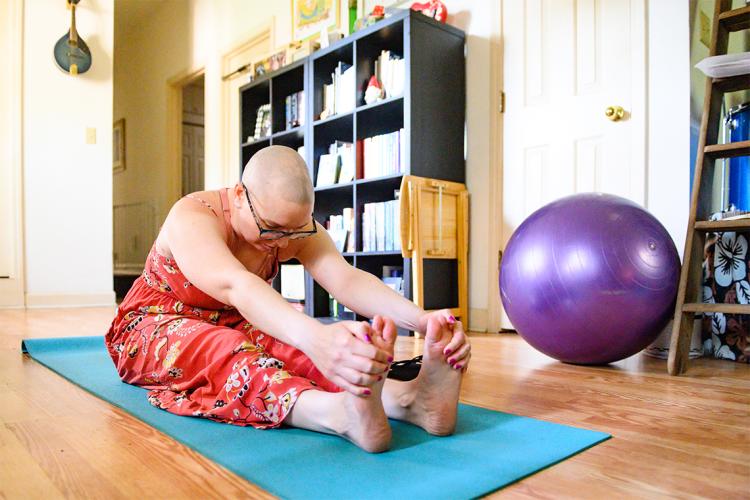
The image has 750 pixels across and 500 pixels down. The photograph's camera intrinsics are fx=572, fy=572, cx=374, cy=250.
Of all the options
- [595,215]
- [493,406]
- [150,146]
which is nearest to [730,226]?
[595,215]

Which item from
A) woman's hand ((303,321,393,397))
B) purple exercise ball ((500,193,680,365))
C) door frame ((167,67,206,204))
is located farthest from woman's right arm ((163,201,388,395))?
door frame ((167,67,206,204))

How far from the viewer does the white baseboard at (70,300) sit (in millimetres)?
4355

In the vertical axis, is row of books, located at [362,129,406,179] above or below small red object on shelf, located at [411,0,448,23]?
below

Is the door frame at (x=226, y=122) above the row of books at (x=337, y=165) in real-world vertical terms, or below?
above

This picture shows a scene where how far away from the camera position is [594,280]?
165 centimetres

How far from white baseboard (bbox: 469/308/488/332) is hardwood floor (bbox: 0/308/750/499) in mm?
894

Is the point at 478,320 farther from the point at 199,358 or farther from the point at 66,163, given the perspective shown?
the point at 66,163

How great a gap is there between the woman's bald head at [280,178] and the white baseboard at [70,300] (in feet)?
13.1

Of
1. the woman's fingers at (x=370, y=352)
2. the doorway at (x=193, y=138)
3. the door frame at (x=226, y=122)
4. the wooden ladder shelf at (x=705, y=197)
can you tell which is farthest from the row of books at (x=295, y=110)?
the woman's fingers at (x=370, y=352)

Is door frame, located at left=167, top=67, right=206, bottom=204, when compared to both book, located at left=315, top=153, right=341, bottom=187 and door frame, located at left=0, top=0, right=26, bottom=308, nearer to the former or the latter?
door frame, located at left=0, top=0, right=26, bottom=308

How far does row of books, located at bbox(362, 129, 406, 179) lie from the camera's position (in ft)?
9.45

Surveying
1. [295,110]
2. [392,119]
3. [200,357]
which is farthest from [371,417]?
[295,110]

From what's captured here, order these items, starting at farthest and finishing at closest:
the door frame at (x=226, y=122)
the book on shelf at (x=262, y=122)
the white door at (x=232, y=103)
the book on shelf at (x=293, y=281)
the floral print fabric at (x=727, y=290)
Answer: the door frame at (x=226, y=122)
the white door at (x=232, y=103)
the book on shelf at (x=262, y=122)
the book on shelf at (x=293, y=281)
the floral print fabric at (x=727, y=290)

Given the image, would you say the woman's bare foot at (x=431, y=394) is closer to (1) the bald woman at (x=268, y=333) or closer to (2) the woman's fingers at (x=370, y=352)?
(1) the bald woman at (x=268, y=333)
